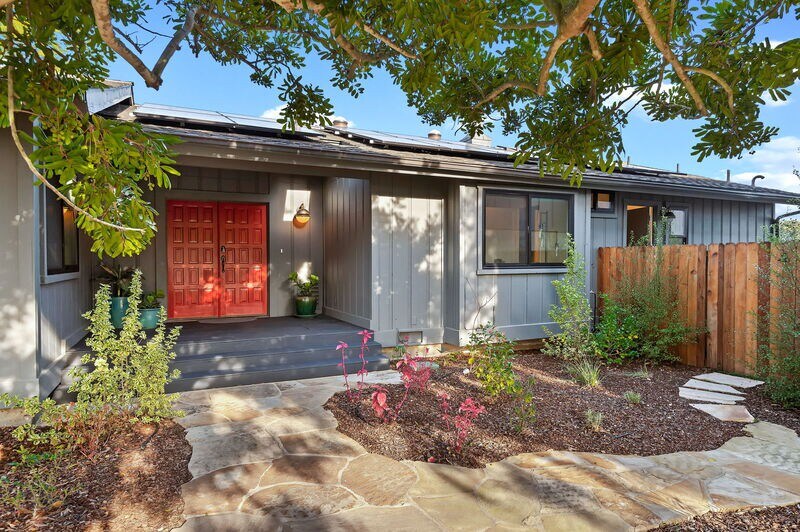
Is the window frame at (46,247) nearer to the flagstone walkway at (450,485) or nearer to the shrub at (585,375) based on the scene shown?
the flagstone walkway at (450,485)

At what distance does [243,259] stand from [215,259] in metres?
Result: 0.43

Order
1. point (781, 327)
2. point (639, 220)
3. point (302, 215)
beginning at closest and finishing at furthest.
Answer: point (781, 327), point (302, 215), point (639, 220)

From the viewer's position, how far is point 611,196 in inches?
306

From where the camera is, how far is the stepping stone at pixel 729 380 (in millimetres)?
4971

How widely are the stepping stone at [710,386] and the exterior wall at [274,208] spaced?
18.4 ft

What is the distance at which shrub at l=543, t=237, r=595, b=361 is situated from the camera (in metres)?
6.07

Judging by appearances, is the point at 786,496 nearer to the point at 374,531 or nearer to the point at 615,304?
Result: the point at 374,531

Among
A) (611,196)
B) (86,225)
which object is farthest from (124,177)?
(611,196)

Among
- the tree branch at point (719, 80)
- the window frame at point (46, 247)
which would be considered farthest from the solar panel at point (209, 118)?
the tree branch at point (719, 80)

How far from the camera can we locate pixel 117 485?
261 centimetres

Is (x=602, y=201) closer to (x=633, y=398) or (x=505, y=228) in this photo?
(x=505, y=228)

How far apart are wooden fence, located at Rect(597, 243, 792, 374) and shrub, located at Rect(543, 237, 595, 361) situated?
2.71 ft

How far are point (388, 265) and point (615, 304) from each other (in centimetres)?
337

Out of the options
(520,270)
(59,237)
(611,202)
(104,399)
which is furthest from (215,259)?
(611,202)
